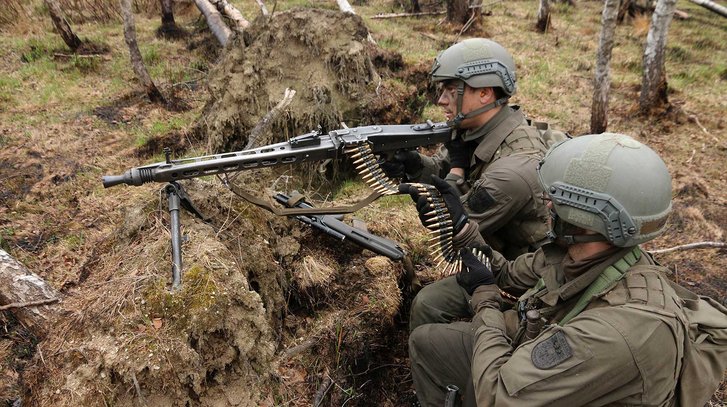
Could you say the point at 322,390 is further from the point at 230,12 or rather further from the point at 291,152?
the point at 230,12

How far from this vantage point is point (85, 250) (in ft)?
17.0

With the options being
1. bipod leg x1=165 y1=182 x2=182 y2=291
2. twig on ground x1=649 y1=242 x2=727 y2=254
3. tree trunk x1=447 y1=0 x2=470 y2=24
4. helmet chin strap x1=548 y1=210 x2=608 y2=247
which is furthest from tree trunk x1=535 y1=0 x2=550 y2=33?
bipod leg x1=165 y1=182 x2=182 y2=291

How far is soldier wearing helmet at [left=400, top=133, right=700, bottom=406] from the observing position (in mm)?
2172

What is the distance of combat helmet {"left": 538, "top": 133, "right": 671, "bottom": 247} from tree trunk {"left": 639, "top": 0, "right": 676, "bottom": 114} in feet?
24.8

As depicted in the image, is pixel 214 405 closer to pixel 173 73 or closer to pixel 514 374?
pixel 514 374

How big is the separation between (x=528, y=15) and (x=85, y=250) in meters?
14.2

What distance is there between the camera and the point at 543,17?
13.4 metres

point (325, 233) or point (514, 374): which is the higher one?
point (514, 374)

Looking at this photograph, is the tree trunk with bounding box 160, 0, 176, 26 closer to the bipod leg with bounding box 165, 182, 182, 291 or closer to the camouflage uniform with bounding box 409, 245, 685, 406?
the bipod leg with bounding box 165, 182, 182, 291

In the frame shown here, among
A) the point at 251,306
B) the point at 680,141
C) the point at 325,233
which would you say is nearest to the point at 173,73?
the point at 325,233

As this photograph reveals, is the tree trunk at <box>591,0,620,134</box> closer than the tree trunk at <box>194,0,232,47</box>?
Yes

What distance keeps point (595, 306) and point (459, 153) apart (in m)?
2.34

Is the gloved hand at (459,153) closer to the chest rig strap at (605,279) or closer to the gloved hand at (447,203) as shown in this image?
the gloved hand at (447,203)

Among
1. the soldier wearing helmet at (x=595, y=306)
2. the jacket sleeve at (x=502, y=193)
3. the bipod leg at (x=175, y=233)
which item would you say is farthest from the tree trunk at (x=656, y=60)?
the bipod leg at (x=175, y=233)
